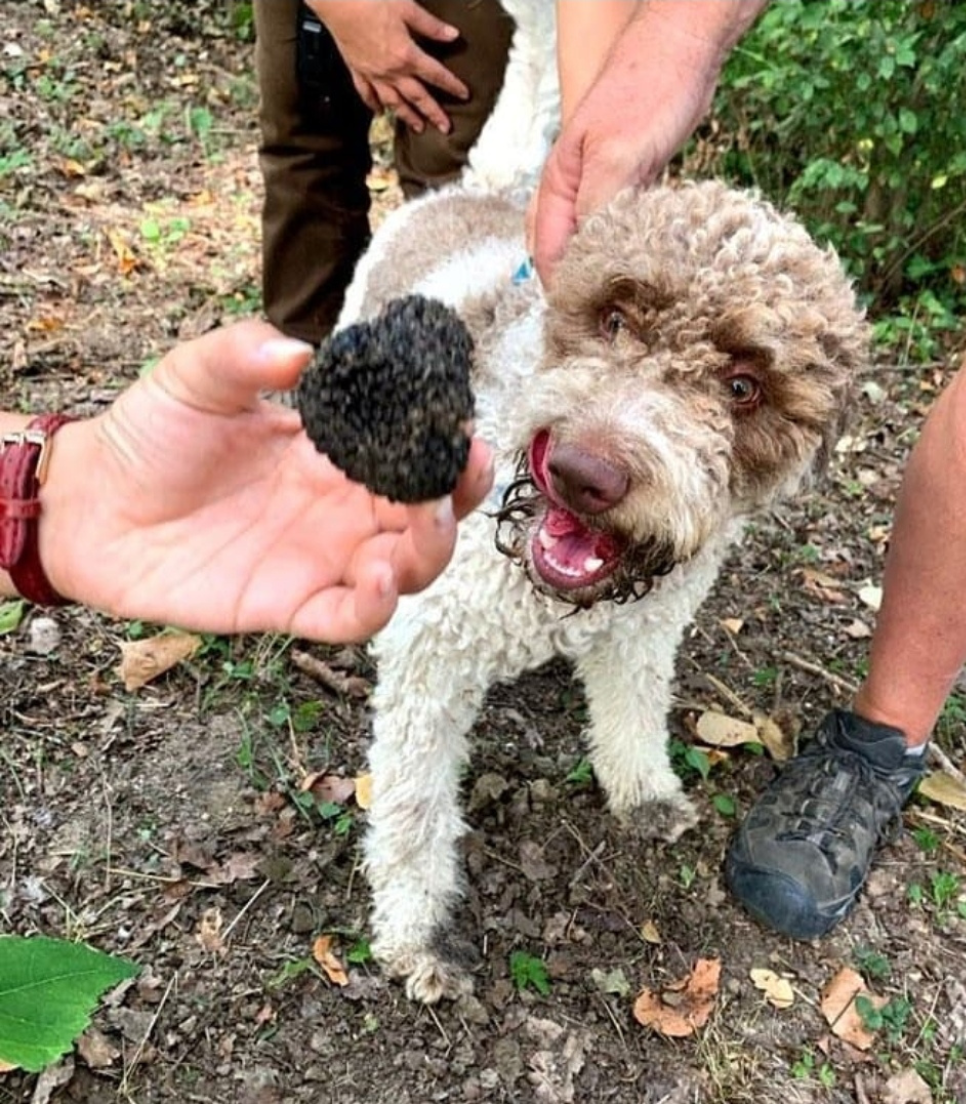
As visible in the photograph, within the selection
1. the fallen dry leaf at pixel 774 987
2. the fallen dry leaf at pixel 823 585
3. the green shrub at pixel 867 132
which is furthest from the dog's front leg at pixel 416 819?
the green shrub at pixel 867 132

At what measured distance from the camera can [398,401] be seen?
1.47 m

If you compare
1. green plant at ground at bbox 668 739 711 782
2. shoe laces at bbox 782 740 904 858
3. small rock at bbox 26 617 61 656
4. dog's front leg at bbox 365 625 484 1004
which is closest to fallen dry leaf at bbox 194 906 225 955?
dog's front leg at bbox 365 625 484 1004

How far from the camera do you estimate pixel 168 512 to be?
1705 mm

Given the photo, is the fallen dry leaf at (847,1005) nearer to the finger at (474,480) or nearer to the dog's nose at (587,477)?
the dog's nose at (587,477)

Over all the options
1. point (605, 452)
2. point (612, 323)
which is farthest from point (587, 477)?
point (612, 323)

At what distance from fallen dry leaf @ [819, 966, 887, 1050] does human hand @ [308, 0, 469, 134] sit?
102 inches

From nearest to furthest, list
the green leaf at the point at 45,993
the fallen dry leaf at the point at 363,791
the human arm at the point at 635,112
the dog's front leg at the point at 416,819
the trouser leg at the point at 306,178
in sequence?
the green leaf at the point at 45,993 < the human arm at the point at 635,112 < the dog's front leg at the point at 416,819 < the fallen dry leaf at the point at 363,791 < the trouser leg at the point at 306,178

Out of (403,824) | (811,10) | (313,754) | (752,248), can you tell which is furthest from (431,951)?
(811,10)

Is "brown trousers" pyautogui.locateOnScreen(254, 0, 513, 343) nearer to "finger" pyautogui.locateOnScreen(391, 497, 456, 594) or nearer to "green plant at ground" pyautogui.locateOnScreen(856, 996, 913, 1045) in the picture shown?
"finger" pyautogui.locateOnScreen(391, 497, 456, 594)

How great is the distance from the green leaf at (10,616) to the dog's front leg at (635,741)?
1571 mm

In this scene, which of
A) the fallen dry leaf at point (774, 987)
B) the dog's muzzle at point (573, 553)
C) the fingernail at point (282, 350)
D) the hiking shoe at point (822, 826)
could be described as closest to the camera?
the fingernail at point (282, 350)

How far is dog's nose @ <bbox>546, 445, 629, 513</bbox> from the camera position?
6.36 feet

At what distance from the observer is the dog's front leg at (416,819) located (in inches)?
98.8

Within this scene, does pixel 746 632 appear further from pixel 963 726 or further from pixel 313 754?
pixel 313 754
